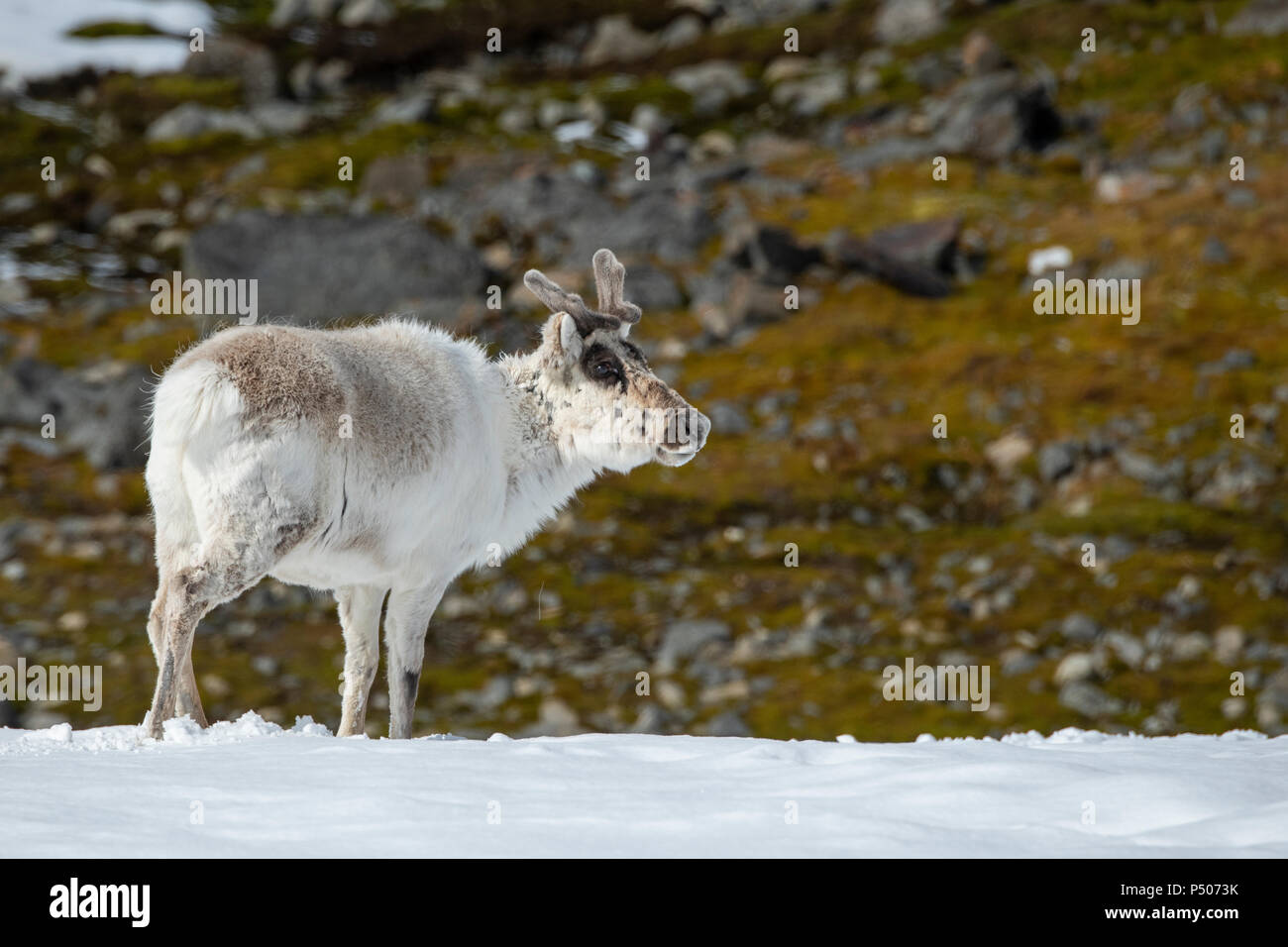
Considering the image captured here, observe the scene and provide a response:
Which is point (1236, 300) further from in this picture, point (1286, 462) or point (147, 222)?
point (147, 222)

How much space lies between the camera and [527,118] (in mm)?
52344

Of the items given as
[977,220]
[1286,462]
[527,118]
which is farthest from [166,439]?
[527,118]

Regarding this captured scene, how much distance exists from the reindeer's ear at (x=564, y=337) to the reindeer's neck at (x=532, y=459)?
262mm

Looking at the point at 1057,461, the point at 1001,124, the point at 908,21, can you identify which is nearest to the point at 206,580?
Answer: the point at 1057,461

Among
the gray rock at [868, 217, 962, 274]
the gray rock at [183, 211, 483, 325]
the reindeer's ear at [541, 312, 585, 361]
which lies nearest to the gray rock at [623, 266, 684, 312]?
the gray rock at [183, 211, 483, 325]

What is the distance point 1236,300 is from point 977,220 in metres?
7.48

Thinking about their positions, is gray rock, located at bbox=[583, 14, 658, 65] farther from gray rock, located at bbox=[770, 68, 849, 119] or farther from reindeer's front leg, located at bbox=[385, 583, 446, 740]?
reindeer's front leg, located at bbox=[385, 583, 446, 740]

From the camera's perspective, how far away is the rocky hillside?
19.3 meters

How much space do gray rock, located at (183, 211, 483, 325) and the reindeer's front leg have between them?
21574mm

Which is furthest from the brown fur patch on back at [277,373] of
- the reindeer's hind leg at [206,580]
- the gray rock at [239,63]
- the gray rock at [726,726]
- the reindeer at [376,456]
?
the gray rock at [239,63]

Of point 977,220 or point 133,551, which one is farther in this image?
point 977,220

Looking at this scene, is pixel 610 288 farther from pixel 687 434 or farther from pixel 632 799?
pixel 632 799

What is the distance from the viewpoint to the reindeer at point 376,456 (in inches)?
379

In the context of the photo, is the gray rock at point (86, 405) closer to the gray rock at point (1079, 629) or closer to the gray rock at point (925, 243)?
the gray rock at point (1079, 629)
